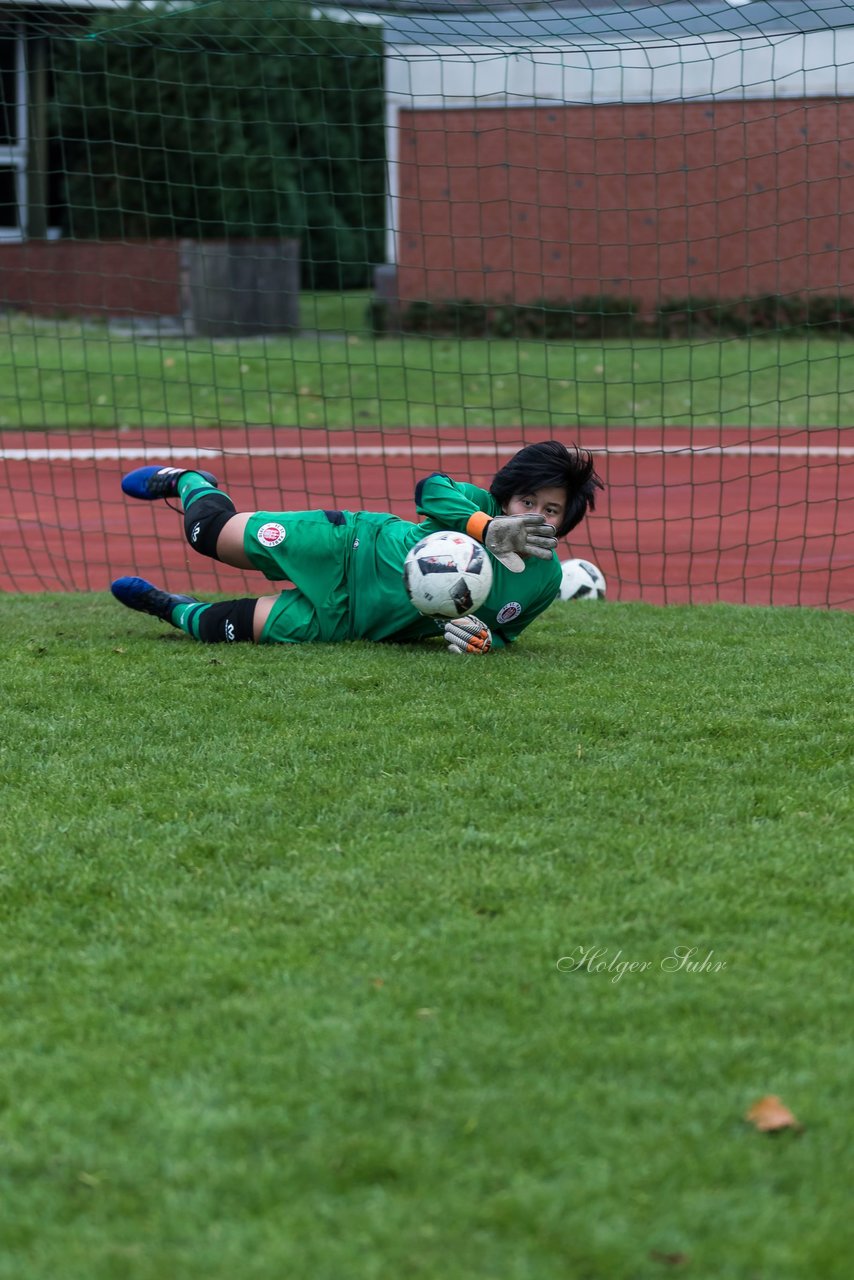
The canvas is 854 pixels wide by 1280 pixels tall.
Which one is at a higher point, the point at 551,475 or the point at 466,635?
the point at 551,475

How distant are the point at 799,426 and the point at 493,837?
12485 millimetres

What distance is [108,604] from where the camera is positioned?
270 inches

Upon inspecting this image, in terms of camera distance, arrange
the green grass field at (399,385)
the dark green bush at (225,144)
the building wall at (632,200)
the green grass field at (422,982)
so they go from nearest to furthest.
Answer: the green grass field at (422,982) < the green grass field at (399,385) < the building wall at (632,200) < the dark green bush at (225,144)

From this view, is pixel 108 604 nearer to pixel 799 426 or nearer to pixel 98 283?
pixel 799 426

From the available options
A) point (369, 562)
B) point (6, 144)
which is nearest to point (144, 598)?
point (369, 562)

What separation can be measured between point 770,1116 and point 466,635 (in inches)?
123

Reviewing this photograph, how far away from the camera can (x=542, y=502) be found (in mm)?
5320

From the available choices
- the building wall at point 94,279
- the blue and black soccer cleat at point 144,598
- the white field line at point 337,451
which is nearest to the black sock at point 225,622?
the blue and black soccer cleat at point 144,598

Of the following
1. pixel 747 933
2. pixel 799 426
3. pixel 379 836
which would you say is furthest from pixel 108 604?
pixel 799 426

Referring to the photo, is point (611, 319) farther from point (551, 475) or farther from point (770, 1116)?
point (770, 1116)

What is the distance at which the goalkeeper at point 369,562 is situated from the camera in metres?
5.28

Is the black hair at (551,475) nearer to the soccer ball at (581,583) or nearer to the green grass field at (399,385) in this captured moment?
the soccer ball at (581,583)

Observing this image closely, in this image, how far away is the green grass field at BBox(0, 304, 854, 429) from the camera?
50.7 feet

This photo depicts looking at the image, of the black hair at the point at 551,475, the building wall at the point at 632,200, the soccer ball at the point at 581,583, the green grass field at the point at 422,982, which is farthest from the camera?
the building wall at the point at 632,200
